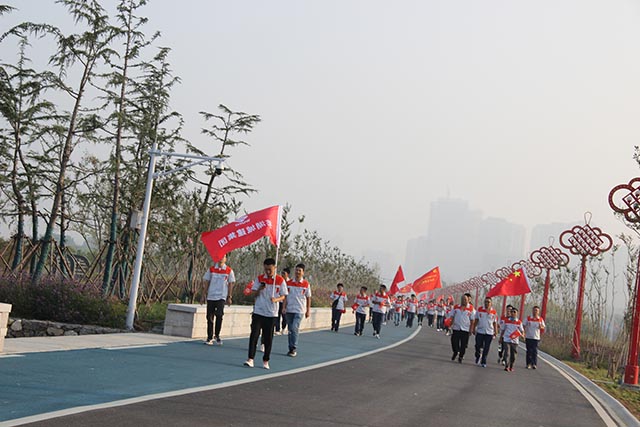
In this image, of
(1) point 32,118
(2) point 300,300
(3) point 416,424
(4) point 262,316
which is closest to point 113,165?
(1) point 32,118

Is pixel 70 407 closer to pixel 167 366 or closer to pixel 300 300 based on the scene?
pixel 167 366

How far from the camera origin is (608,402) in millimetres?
15008

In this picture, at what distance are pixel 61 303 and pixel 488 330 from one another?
11.5 meters

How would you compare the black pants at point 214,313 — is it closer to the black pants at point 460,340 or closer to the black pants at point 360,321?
the black pants at point 460,340

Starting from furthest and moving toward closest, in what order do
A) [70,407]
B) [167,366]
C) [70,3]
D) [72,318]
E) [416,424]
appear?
[70,3]
[72,318]
[167,366]
[416,424]
[70,407]

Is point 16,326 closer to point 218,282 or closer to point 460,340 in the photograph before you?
point 218,282

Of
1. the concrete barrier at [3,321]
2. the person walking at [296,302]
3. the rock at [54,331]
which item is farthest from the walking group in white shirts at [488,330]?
the concrete barrier at [3,321]

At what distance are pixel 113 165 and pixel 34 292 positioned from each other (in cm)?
528

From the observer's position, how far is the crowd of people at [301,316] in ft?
43.8

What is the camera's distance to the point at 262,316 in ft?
43.7

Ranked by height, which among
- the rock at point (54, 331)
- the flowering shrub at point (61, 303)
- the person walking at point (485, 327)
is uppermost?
the person walking at point (485, 327)

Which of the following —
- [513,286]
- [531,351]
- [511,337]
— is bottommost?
[531,351]

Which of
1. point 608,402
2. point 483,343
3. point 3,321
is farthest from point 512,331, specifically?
point 3,321

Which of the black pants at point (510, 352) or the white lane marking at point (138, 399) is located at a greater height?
the black pants at point (510, 352)
